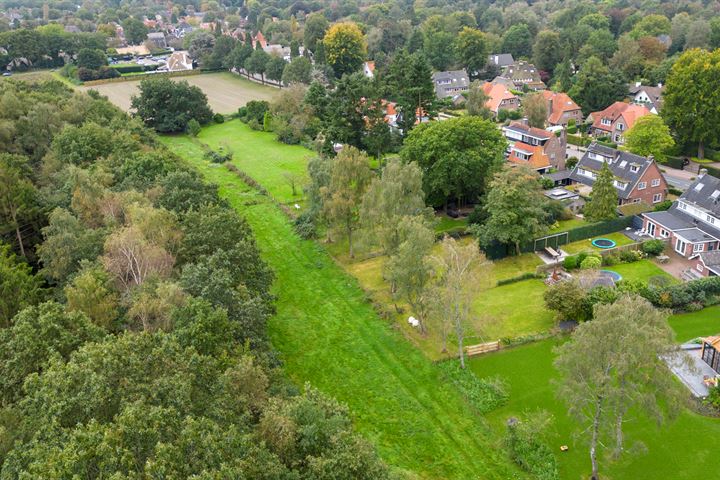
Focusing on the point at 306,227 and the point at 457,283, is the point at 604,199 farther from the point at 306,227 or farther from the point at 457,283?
the point at 306,227

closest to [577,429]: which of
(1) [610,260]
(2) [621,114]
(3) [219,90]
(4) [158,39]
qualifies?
(1) [610,260]

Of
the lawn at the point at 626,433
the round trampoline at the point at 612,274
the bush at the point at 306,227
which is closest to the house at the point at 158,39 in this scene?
the bush at the point at 306,227

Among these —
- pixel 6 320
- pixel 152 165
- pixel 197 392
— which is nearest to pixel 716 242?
pixel 197 392

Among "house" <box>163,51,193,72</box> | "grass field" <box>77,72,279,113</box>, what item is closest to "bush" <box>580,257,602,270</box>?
"grass field" <box>77,72,279,113</box>

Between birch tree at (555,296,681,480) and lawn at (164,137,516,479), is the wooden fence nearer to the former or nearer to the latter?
lawn at (164,137,516,479)

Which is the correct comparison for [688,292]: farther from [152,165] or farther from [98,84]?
[98,84]
